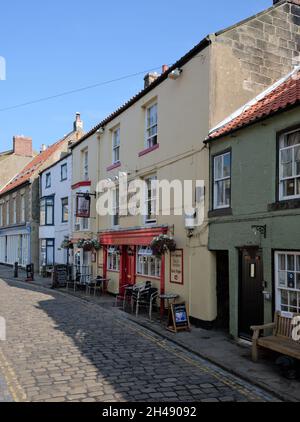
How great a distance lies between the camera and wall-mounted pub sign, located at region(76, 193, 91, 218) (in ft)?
70.4

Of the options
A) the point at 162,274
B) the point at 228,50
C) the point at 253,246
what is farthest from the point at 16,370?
the point at 228,50

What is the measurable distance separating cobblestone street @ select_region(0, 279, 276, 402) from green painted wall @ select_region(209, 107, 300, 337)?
2325mm

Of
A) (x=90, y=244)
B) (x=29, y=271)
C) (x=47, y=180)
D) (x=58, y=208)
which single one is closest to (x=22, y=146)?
(x=47, y=180)

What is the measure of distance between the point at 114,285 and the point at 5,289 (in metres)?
5.88

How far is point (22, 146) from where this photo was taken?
43938mm

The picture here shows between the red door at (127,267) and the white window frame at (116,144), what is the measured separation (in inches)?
162

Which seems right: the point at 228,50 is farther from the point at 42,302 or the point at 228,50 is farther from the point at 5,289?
the point at 5,289

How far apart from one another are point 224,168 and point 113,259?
9371 mm

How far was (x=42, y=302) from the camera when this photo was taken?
17.0 meters

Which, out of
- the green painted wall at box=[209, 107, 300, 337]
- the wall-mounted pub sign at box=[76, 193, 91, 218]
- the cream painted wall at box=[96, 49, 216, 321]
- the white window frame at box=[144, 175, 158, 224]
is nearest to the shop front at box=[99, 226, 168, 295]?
the cream painted wall at box=[96, 49, 216, 321]

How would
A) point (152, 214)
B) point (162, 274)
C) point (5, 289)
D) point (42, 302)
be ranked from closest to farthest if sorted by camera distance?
1. point (162, 274)
2. point (152, 214)
3. point (42, 302)
4. point (5, 289)

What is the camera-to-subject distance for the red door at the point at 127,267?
56.7 ft

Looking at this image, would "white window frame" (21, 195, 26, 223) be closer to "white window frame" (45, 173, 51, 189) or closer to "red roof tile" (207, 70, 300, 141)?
"white window frame" (45, 173, 51, 189)

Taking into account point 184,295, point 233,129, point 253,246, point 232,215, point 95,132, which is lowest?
point 184,295
